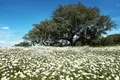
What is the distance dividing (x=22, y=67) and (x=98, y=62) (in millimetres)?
4240

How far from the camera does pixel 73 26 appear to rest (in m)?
35.1

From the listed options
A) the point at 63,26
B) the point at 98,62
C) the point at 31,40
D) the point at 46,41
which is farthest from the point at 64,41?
the point at 98,62

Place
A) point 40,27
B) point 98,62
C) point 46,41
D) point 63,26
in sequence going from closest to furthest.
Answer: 1. point 98,62
2. point 63,26
3. point 40,27
4. point 46,41

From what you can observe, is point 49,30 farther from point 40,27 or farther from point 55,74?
point 55,74

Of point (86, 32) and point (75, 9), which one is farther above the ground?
point (75, 9)

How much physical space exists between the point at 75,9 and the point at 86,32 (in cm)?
647

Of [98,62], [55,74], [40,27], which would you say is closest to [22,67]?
[55,74]

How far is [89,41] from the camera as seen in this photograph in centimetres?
3947

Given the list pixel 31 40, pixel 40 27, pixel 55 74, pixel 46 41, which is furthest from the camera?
pixel 31 40

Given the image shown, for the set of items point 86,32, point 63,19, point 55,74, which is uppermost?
point 63,19

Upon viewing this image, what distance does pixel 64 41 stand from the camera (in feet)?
130

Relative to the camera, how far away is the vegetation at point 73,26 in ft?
112

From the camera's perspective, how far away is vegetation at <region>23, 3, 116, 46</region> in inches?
1341

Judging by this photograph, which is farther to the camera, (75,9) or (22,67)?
(75,9)
